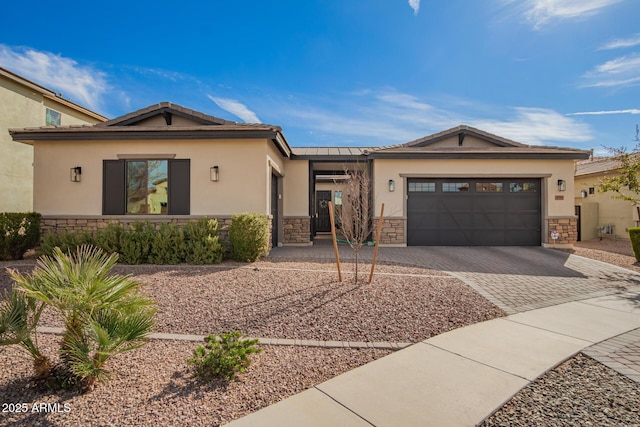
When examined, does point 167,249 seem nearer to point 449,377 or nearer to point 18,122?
point 449,377

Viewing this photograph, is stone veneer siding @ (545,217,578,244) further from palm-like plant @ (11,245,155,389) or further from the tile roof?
palm-like plant @ (11,245,155,389)

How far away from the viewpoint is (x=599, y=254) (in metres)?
10.2

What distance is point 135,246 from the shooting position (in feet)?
25.6

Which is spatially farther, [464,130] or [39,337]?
[464,130]

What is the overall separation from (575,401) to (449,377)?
96 centimetres

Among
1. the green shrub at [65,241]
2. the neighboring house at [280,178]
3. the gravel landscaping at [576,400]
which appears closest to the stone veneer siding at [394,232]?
the neighboring house at [280,178]

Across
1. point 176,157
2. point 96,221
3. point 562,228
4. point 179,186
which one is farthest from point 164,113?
point 562,228

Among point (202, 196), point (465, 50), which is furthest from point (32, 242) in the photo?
point (465, 50)

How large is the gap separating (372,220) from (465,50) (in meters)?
6.13

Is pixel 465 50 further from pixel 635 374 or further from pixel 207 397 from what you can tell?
pixel 207 397

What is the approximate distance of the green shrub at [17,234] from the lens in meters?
8.08

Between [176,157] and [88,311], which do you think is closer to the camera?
[88,311]

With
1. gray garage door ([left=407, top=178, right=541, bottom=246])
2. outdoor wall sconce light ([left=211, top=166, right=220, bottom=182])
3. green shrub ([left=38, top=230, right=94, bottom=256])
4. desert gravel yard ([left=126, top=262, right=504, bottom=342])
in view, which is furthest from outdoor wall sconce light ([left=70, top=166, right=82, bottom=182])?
gray garage door ([left=407, top=178, right=541, bottom=246])

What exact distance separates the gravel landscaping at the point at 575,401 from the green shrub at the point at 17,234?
11.1 meters
